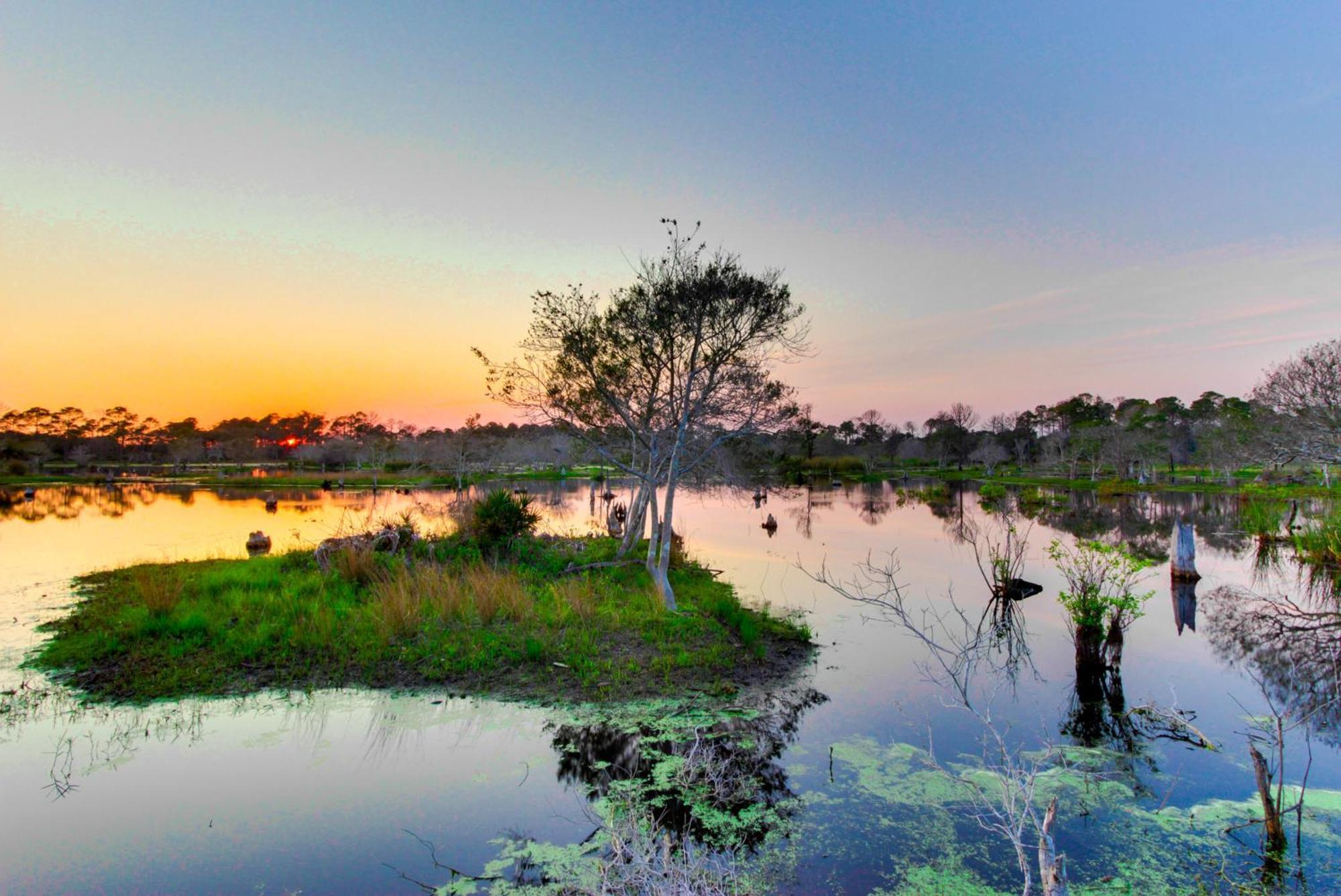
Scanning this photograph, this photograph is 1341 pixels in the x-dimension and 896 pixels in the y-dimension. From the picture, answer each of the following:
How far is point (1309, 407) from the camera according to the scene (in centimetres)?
2881

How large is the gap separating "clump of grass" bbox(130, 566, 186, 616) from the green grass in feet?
0.10

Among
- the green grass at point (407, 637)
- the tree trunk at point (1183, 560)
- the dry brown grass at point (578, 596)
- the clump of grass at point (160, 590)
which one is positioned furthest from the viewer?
the tree trunk at point (1183, 560)

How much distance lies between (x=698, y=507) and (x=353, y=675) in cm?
3674

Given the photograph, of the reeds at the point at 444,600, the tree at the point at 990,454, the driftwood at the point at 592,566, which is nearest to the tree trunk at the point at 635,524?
the driftwood at the point at 592,566

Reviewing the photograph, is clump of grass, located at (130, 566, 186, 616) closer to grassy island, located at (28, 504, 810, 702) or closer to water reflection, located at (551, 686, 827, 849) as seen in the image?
grassy island, located at (28, 504, 810, 702)

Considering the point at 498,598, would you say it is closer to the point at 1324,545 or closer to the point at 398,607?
the point at 398,607

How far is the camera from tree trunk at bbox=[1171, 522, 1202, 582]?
56.6 ft

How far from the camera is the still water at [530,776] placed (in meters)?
5.00

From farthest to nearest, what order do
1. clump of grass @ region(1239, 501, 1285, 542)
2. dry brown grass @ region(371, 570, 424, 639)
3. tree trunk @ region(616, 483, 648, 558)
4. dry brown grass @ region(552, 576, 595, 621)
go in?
clump of grass @ region(1239, 501, 1285, 542) → tree trunk @ region(616, 483, 648, 558) → dry brown grass @ region(552, 576, 595, 621) → dry brown grass @ region(371, 570, 424, 639)

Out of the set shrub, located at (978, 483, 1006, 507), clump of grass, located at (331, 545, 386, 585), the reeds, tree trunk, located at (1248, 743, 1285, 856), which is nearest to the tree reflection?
tree trunk, located at (1248, 743, 1285, 856)

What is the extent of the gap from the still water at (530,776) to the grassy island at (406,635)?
539 millimetres

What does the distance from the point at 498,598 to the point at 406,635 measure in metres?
1.65

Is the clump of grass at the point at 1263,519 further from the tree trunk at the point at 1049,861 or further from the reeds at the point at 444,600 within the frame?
the tree trunk at the point at 1049,861

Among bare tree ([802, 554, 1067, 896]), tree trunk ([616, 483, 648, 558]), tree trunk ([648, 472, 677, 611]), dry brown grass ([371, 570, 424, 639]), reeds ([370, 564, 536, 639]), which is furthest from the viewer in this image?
tree trunk ([616, 483, 648, 558])
